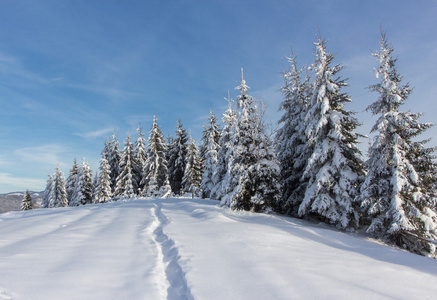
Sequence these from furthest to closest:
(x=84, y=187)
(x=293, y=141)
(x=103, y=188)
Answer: (x=84, y=187)
(x=103, y=188)
(x=293, y=141)

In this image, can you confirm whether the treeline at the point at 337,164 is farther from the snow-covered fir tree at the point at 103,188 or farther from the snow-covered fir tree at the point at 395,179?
the snow-covered fir tree at the point at 103,188

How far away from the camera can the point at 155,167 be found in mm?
33812

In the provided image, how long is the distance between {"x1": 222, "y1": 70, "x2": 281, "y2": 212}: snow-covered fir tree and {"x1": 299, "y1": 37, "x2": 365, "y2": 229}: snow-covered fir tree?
198cm

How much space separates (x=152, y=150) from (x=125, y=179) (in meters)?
6.58

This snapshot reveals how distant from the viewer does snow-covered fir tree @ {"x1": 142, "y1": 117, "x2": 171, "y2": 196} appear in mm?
32828

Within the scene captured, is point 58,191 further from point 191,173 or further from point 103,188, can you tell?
point 191,173

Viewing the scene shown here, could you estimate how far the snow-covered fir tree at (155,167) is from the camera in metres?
32.8

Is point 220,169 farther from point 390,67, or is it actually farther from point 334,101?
point 390,67

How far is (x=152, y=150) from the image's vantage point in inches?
1361

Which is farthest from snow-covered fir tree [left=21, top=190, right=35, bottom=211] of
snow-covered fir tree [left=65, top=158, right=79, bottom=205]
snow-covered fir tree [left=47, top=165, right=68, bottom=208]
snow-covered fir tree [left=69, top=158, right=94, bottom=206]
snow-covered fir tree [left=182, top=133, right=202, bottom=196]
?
snow-covered fir tree [left=182, top=133, right=202, bottom=196]

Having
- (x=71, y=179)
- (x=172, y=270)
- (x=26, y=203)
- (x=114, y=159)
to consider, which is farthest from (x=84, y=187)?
(x=172, y=270)

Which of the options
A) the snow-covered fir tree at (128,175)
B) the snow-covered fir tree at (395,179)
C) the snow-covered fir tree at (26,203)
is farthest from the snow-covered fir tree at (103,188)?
the snow-covered fir tree at (395,179)

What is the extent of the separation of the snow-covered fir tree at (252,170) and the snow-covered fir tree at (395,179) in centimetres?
487

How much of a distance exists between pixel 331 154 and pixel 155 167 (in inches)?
972
